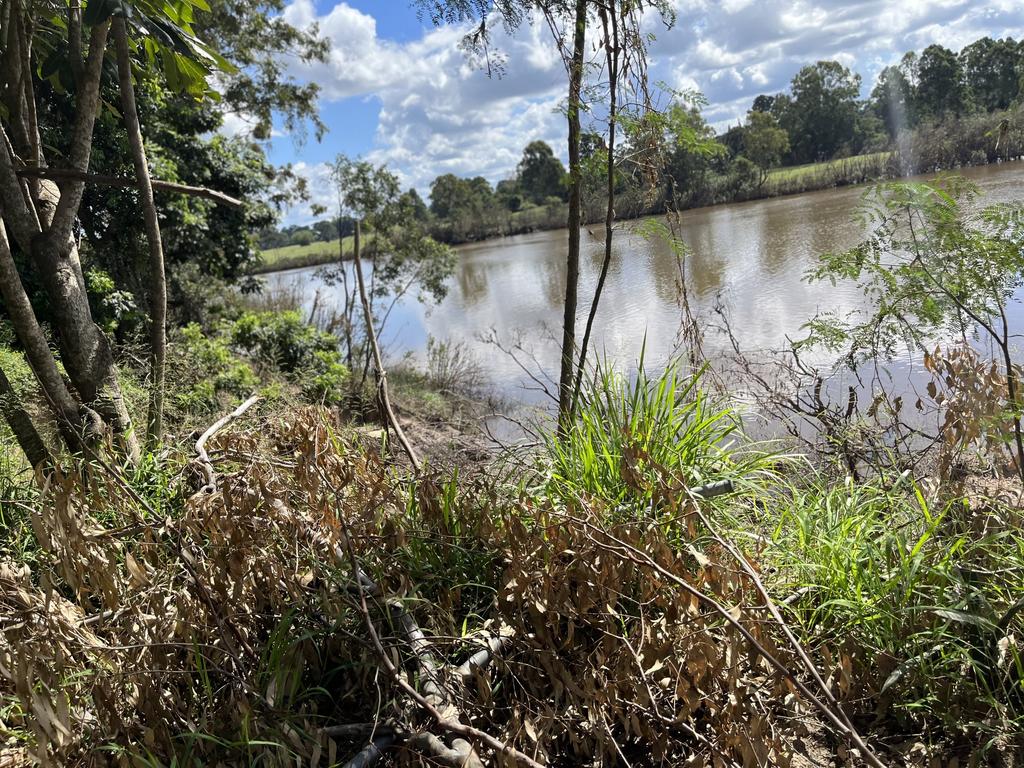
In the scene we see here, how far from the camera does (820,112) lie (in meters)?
43.9

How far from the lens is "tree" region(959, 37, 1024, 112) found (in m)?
25.9

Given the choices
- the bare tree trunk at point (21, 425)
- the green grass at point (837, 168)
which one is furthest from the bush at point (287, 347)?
the green grass at point (837, 168)

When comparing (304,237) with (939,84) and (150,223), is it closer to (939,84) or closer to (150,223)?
(939,84)

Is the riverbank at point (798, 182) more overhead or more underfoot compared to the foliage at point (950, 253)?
more overhead

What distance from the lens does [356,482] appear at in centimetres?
215

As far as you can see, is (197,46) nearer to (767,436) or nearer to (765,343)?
(767,436)

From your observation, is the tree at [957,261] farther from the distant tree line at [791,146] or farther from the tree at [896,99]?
the tree at [896,99]

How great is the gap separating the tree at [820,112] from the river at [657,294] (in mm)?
22527

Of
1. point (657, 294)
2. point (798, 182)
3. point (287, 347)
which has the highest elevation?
point (798, 182)

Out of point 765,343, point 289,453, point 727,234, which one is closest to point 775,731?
point 289,453

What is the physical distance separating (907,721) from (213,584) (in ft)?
5.93

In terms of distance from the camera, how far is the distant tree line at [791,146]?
4.38 m

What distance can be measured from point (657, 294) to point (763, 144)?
84.0 ft

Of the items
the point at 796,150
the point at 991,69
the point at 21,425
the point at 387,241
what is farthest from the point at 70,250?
the point at 796,150
